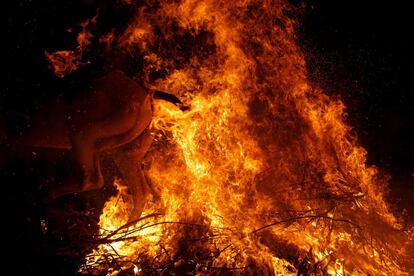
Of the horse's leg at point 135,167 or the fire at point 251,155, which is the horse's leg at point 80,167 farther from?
the fire at point 251,155

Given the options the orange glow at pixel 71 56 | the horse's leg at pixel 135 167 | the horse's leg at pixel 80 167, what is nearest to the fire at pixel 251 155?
the horse's leg at pixel 135 167

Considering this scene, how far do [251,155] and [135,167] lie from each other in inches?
98.4

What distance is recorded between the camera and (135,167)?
562cm

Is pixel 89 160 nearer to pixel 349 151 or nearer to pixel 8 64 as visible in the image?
pixel 8 64

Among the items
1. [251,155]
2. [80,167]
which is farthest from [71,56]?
[251,155]

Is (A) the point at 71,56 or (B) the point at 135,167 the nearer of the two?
(B) the point at 135,167

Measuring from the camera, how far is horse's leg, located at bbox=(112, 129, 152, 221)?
548cm

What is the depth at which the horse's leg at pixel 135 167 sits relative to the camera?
18.0ft

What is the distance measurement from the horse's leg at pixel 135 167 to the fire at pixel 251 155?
333 millimetres

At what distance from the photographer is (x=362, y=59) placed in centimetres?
742

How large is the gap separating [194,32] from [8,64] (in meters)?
3.55

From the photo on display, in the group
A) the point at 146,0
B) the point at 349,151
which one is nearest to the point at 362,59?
the point at 349,151

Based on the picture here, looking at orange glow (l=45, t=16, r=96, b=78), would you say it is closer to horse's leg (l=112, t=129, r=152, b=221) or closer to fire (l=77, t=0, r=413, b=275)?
fire (l=77, t=0, r=413, b=275)

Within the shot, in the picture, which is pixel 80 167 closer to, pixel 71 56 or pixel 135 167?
pixel 135 167
